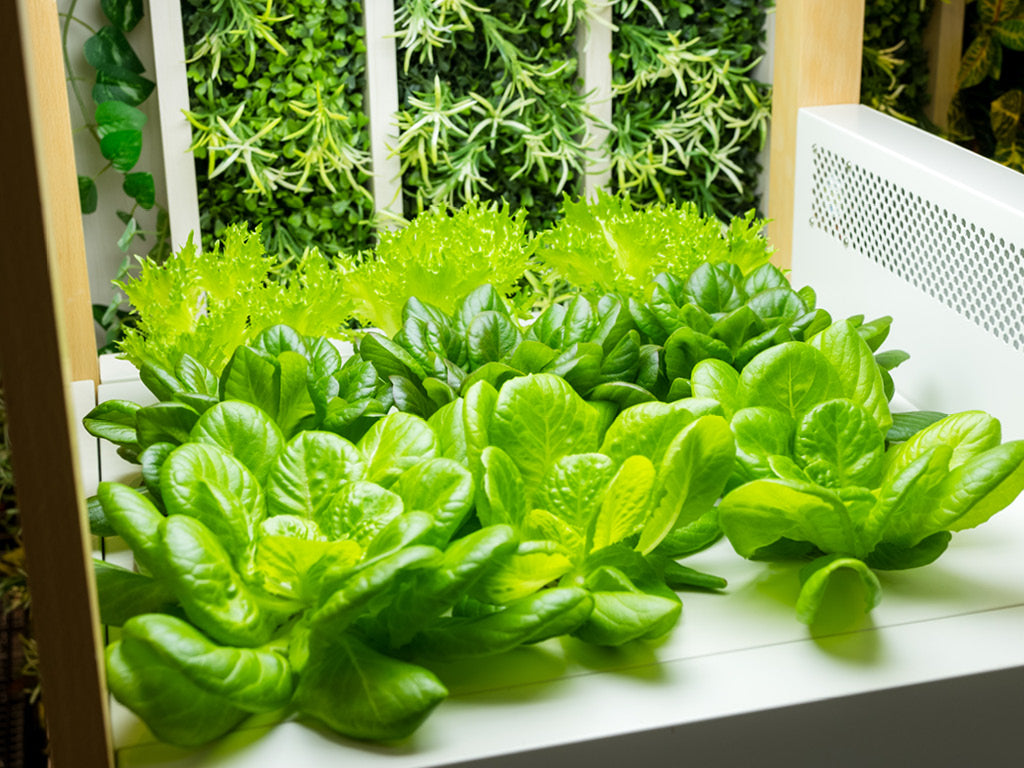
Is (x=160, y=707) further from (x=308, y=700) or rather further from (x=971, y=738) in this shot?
(x=971, y=738)

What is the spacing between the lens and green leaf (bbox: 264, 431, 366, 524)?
0.89 meters

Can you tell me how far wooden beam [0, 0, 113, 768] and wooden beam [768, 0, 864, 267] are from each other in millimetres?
1316

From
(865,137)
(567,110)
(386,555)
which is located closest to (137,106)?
(567,110)

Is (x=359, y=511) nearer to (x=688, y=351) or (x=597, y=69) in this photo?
(x=688, y=351)

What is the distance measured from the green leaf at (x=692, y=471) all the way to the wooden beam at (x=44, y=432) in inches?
16.5

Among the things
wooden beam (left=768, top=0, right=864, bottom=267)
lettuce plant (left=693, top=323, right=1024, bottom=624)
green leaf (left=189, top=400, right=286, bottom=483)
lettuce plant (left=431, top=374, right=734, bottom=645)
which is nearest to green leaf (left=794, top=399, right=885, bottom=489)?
lettuce plant (left=693, top=323, right=1024, bottom=624)

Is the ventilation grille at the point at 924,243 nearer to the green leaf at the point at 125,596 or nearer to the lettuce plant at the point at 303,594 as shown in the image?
the lettuce plant at the point at 303,594

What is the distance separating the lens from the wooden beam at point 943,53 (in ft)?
7.84

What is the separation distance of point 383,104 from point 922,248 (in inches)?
43.8

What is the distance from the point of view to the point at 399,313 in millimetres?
1356

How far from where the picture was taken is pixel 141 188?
6.90ft

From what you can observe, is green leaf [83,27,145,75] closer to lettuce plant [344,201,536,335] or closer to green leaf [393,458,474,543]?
lettuce plant [344,201,536,335]

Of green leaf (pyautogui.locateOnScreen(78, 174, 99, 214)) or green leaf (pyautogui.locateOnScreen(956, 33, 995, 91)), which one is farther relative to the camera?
green leaf (pyautogui.locateOnScreen(956, 33, 995, 91))

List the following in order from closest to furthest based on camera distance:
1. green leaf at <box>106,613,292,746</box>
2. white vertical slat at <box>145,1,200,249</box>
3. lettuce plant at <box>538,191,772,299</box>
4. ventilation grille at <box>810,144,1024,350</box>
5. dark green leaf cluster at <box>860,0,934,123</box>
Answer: green leaf at <box>106,613,292,746</box>, ventilation grille at <box>810,144,1024,350</box>, lettuce plant at <box>538,191,772,299</box>, white vertical slat at <box>145,1,200,249</box>, dark green leaf cluster at <box>860,0,934,123</box>
